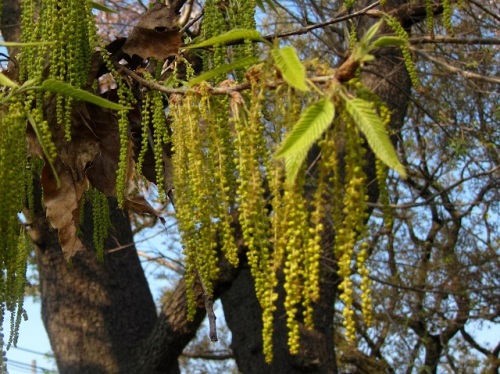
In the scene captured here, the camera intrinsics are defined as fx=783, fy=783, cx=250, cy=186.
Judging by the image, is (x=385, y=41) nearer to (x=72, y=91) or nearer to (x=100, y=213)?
(x=72, y=91)

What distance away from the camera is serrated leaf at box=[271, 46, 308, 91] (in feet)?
3.78

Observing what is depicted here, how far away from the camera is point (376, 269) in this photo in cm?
661

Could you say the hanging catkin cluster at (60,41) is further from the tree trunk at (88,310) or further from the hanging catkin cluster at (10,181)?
the tree trunk at (88,310)

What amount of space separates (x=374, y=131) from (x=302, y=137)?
3.9 inches

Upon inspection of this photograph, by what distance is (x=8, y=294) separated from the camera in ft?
5.67

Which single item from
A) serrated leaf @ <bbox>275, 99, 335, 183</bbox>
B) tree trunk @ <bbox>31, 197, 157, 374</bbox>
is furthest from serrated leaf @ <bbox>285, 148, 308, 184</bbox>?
tree trunk @ <bbox>31, 197, 157, 374</bbox>

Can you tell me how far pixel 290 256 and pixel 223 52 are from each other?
0.68 m

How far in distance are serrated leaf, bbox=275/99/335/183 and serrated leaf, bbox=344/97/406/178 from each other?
0.03 m

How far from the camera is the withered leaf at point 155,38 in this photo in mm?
1920

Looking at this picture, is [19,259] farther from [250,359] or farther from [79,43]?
[250,359]

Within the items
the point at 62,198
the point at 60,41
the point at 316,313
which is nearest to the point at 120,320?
the point at 316,313

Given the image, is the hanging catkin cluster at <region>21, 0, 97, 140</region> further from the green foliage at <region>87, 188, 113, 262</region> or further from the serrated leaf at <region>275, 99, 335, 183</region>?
the serrated leaf at <region>275, 99, 335, 183</region>

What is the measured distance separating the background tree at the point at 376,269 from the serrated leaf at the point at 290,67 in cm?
180

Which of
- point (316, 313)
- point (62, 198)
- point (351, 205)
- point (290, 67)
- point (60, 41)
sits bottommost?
point (351, 205)
